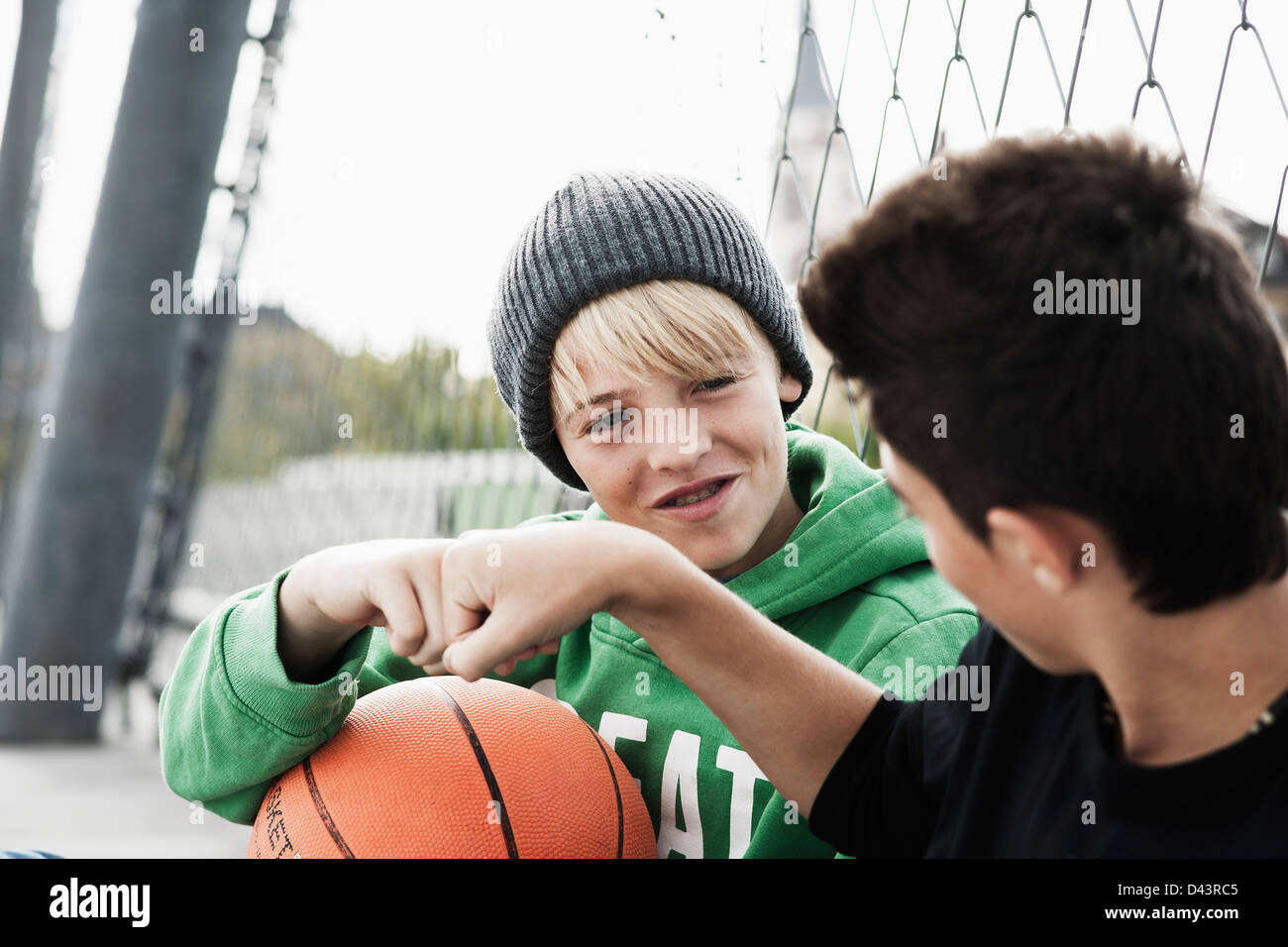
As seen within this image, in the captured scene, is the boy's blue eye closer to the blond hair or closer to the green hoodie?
the blond hair

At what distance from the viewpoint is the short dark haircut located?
2.79ft

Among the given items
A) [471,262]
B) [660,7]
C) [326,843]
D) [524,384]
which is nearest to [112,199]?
[471,262]

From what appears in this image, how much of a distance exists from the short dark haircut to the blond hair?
2.13 feet

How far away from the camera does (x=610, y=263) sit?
1.66 meters

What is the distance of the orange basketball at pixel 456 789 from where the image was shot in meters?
1.37

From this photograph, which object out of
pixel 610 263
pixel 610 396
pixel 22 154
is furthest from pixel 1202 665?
pixel 22 154

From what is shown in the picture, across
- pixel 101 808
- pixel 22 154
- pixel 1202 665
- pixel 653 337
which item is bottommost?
pixel 101 808

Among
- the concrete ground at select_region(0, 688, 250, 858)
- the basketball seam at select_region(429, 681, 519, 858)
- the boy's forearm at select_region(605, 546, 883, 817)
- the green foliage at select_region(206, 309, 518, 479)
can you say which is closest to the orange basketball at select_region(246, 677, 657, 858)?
the basketball seam at select_region(429, 681, 519, 858)

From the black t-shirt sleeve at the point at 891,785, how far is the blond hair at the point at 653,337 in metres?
0.56

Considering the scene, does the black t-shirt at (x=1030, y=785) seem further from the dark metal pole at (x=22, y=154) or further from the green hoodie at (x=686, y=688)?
the dark metal pole at (x=22, y=154)

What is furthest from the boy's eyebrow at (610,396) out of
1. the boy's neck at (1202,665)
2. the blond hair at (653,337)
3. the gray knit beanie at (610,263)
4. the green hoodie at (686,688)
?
the boy's neck at (1202,665)

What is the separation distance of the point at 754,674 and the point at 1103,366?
529mm

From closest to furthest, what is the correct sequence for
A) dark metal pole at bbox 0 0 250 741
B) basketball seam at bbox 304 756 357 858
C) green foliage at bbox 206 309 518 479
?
basketball seam at bbox 304 756 357 858 < green foliage at bbox 206 309 518 479 < dark metal pole at bbox 0 0 250 741

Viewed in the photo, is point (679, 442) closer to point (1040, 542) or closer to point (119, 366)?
point (1040, 542)
